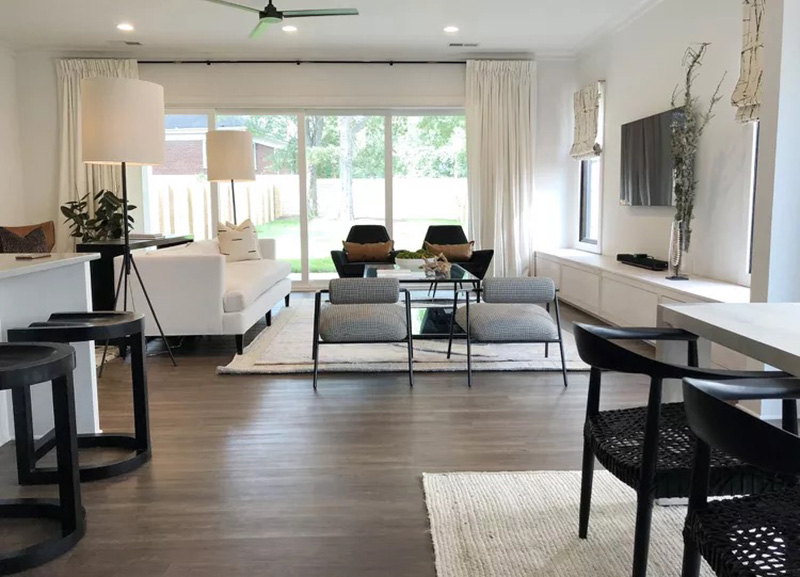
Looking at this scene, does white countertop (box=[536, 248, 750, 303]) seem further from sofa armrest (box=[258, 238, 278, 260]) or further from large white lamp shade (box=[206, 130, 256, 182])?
large white lamp shade (box=[206, 130, 256, 182])

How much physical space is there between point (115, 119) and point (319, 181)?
446 cm

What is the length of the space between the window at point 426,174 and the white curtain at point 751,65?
4140 mm

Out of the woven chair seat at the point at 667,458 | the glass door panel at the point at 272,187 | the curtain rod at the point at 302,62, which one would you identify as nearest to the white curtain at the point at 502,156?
the curtain rod at the point at 302,62

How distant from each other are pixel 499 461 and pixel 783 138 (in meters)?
1.87

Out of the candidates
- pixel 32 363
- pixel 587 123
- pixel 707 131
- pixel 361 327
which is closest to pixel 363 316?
pixel 361 327

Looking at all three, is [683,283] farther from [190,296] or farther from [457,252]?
[190,296]

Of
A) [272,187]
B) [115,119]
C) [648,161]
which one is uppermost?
[115,119]

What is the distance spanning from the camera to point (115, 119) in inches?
144

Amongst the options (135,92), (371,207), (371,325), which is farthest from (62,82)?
(371,325)

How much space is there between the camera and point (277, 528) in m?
2.12

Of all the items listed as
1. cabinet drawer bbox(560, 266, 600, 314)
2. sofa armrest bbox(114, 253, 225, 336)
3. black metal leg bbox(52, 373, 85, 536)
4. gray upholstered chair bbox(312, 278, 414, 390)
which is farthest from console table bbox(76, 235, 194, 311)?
cabinet drawer bbox(560, 266, 600, 314)

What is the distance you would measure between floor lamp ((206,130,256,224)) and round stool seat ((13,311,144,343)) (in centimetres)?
402

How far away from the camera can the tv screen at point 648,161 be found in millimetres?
5191

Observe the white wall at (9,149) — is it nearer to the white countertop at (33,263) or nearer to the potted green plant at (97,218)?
the potted green plant at (97,218)
